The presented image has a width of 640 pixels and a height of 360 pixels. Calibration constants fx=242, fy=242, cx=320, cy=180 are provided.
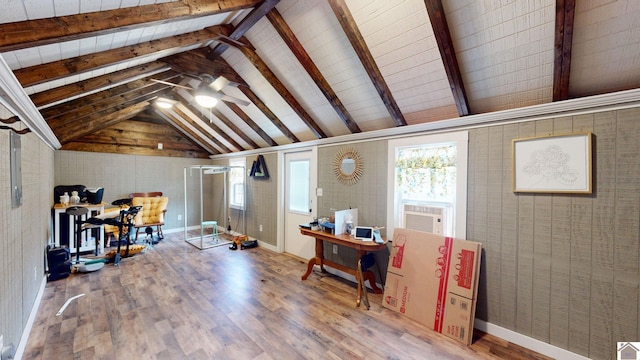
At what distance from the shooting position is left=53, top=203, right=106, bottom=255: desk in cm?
448

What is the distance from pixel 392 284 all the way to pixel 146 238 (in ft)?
19.3

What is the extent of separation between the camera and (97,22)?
5.58ft

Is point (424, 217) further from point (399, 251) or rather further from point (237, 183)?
point (237, 183)

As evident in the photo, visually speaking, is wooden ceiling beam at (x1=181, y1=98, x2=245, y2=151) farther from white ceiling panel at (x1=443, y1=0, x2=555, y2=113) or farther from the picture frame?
the picture frame

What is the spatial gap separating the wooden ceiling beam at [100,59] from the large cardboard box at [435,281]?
11.2 feet

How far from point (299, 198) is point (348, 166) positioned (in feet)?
4.72

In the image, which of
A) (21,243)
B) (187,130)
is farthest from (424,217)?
(187,130)

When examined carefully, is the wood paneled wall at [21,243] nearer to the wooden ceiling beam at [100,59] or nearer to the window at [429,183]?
the wooden ceiling beam at [100,59]

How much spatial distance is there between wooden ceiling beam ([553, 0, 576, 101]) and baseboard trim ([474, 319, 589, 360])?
222 cm

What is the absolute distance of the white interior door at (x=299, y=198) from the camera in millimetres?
4484

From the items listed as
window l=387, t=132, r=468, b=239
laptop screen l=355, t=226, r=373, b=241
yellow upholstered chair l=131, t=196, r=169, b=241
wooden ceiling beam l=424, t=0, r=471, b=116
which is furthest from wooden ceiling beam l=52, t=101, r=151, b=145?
wooden ceiling beam l=424, t=0, r=471, b=116

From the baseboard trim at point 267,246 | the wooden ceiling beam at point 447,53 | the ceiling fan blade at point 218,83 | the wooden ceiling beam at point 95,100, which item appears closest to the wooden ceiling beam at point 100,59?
the ceiling fan blade at point 218,83

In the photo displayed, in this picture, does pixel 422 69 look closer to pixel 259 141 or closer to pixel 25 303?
pixel 259 141

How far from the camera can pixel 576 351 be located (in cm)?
209
